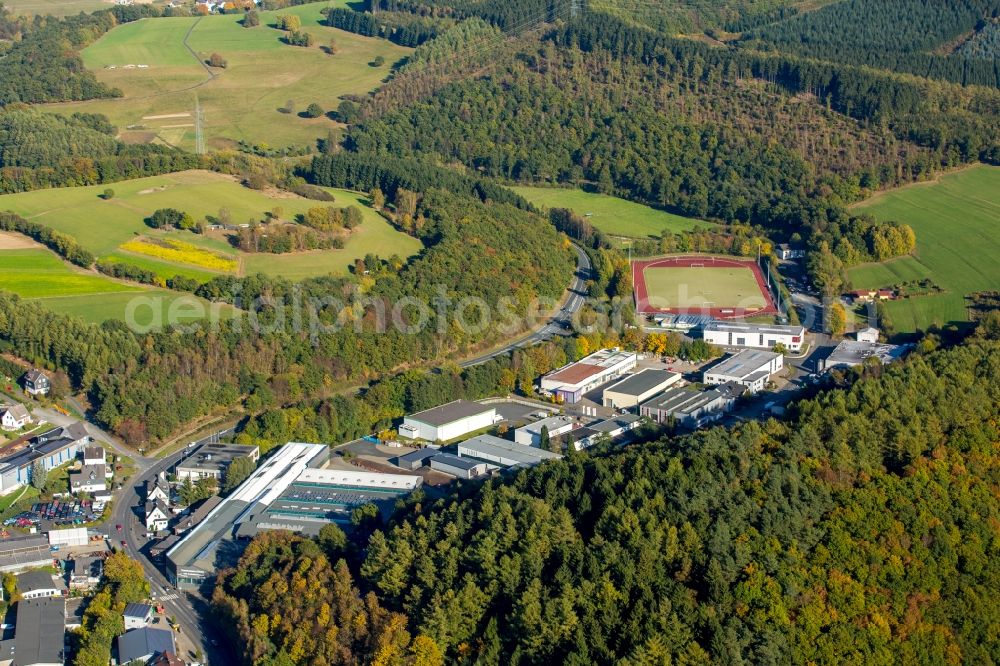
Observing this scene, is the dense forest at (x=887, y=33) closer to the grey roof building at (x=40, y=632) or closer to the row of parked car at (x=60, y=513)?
the row of parked car at (x=60, y=513)

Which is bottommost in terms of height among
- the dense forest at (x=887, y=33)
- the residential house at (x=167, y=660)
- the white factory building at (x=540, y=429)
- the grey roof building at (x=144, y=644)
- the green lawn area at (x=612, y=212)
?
the green lawn area at (x=612, y=212)

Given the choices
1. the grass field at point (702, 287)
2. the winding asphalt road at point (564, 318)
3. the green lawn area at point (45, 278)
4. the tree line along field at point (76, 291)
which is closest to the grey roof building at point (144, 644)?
the tree line along field at point (76, 291)

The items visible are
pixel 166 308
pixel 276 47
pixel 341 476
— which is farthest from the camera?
pixel 276 47

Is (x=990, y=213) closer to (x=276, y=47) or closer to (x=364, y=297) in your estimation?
(x=364, y=297)

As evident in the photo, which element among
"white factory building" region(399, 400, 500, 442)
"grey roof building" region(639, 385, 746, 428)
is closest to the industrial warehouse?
"white factory building" region(399, 400, 500, 442)

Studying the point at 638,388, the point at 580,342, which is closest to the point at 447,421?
the point at 638,388

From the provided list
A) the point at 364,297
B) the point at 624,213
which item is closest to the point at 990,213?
the point at 624,213

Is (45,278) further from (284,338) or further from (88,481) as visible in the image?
(88,481)
